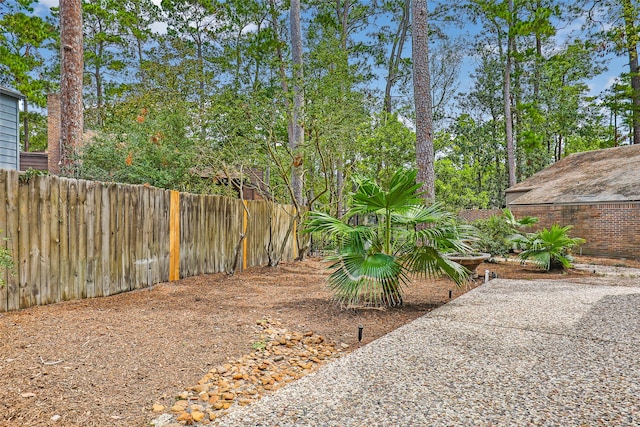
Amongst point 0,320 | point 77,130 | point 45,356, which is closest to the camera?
point 45,356

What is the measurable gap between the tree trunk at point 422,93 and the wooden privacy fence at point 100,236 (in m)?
3.90

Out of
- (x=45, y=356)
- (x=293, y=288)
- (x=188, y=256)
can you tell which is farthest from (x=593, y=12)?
(x=45, y=356)

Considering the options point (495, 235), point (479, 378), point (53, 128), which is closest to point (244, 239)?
point (479, 378)

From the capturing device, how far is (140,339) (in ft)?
10.3

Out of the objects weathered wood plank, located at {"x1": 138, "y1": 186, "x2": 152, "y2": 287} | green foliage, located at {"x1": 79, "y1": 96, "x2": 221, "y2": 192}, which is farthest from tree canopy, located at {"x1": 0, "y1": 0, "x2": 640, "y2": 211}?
weathered wood plank, located at {"x1": 138, "y1": 186, "x2": 152, "y2": 287}

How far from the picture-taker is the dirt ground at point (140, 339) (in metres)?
2.12

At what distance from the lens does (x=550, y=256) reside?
8.74 metres

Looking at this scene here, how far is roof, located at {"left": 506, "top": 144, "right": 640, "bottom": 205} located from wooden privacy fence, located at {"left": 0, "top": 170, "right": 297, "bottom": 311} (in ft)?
39.1

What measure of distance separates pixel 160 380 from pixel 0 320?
6.69ft

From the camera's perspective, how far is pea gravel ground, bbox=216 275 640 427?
6.81 feet

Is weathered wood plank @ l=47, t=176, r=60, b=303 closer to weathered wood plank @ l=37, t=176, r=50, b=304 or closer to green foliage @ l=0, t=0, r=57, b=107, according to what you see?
weathered wood plank @ l=37, t=176, r=50, b=304

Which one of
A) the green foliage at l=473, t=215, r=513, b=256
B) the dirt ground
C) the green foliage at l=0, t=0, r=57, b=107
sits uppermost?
the green foliage at l=0, t=0, r=57, b=107

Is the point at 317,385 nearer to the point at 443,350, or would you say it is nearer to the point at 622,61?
the point at 443,350

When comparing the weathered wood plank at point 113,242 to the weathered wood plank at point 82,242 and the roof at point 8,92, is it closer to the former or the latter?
the weathered wood plank at point 82,242
